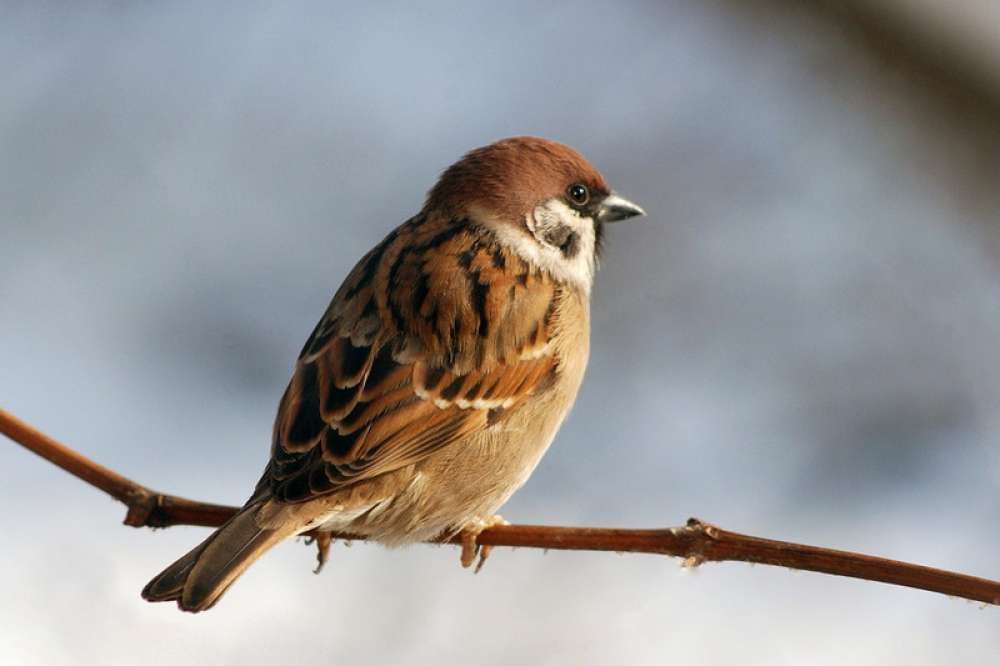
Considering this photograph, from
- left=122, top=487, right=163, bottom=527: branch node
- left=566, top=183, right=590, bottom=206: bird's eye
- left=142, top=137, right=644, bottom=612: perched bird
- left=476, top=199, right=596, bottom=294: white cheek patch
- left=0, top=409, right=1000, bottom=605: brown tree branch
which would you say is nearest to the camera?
left=0, top=409, right=1000, bottom=605: brown tree branch

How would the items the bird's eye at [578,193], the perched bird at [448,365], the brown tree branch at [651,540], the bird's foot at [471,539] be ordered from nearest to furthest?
the brown tree branch at [651,540] → the perched bird at [448,365] → the bird's foot at [471,539] → the bird's eye at [578,193]

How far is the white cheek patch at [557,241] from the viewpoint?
3.87m

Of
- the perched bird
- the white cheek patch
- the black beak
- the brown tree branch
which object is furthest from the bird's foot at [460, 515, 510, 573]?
the black beak

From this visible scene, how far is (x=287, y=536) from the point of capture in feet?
10.3

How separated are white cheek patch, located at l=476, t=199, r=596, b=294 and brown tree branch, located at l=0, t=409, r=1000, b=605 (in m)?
1.01

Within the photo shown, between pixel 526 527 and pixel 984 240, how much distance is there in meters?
2.67

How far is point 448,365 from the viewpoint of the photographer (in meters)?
3.50

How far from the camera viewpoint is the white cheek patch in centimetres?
387

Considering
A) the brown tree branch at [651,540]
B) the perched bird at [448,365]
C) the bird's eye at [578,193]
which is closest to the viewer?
the brown tree branch at [651,540]

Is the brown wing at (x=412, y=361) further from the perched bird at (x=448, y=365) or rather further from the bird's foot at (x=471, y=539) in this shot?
the bird's foot at (x=471, y=539)

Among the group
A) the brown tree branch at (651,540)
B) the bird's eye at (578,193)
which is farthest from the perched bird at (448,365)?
the brown tree branch at (651,540)

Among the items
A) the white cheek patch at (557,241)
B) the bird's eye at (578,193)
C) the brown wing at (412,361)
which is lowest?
the brown wing at (412,361)

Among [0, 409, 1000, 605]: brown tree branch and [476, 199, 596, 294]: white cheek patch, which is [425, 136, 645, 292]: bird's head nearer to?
[476, 199, 596, 294]: white cheek patch

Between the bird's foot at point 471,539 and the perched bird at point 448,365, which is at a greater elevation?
the perched bird at point 448,365
